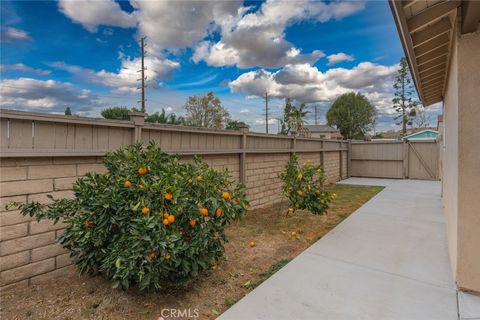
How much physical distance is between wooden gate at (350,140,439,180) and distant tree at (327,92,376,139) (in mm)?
26942

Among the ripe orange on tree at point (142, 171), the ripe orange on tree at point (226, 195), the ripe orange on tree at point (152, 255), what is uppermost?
the ripe orange on tree at point (142, 171)

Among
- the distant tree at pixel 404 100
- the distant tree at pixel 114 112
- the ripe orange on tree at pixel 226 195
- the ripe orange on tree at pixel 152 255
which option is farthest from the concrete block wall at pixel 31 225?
the distant tree at pixel 404 100

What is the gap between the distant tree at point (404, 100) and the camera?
29016 mm

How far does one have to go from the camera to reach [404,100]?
97.1ft

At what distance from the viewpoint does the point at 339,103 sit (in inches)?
1566

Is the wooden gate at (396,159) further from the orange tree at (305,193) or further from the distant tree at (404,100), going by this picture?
the distant tree at (404,100)

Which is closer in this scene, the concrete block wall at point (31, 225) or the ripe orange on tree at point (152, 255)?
the ripe orange on tree at point (152, 255)

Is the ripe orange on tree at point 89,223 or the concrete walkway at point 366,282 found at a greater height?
the ripe orange on tree at point 89,223

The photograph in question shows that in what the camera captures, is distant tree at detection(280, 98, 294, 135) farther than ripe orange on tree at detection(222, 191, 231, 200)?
Yes

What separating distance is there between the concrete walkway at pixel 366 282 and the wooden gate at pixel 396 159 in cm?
871

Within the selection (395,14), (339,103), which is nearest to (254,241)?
(395,14)

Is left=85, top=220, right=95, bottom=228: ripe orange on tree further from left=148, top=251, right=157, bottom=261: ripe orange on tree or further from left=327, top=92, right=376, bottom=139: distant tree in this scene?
left=327, top=92, right=376, bottom=139: distant tree

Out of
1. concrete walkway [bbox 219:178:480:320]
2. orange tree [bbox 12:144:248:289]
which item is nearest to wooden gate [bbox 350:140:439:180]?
concrete walkway [bbox 219:178:480:320]

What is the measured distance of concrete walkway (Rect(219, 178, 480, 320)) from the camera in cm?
224
